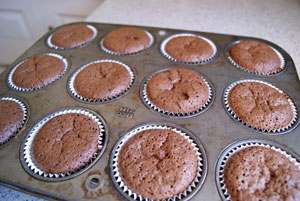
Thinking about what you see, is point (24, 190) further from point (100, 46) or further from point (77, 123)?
point (100, 46)

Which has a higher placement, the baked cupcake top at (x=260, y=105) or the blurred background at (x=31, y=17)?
the baked cupcake top at (x=260, y=105)

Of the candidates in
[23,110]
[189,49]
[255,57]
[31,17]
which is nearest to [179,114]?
[189,49]

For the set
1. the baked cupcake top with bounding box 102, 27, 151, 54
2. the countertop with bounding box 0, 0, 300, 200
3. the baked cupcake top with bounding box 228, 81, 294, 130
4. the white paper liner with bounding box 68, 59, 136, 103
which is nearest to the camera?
the baked cupcake top with bounding box 228, 81, 294, 130

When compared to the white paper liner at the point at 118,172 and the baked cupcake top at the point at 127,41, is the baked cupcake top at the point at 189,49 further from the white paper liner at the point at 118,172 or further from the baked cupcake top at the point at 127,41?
the white paper liner at the point at 118,172

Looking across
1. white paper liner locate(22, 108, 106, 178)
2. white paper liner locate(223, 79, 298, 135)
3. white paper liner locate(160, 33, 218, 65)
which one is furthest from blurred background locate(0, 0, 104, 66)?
white paper liner locate(223, 79, 298, 135)

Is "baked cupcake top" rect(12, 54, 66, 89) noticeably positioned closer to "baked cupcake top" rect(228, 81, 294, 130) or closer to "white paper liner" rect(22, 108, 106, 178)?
"white paper liner" rect(22, 108, 106, 178)

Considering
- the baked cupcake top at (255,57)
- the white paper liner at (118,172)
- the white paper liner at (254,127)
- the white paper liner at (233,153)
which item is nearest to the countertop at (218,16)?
the baked cupcake top at (255,57)

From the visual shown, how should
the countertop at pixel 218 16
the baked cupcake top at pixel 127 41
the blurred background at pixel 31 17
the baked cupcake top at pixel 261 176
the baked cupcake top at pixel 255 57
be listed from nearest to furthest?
the baked cupcake top at pixel 261 176 < the baked cupcake top at pixel 255 57 < the baked cupcake top at pixel 127 41 < the countertop at pixel 218 16 < the blurred background at pixel 31 17
